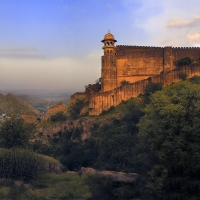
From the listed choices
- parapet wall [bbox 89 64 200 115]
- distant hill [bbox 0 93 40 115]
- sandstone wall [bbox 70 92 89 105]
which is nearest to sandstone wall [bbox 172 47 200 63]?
parapet wall [bbox 89 64 200 115]

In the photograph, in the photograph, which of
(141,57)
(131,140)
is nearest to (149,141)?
(131,140)

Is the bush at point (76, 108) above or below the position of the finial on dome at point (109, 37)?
below

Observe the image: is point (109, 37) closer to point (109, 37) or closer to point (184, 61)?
point (109, 37)

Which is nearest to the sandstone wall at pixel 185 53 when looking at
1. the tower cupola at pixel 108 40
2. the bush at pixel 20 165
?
the tower cupola at pixel 108 40

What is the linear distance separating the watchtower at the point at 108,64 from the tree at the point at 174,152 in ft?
60.4

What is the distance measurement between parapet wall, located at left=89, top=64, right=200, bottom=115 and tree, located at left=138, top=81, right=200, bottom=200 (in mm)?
15298

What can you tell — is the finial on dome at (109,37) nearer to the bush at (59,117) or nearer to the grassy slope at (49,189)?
the bush at (59,117)

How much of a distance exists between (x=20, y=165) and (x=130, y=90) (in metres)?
15.0

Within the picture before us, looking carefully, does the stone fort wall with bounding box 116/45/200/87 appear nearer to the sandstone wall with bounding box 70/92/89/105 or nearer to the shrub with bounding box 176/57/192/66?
the shrub with bounding box 176/57/192/66

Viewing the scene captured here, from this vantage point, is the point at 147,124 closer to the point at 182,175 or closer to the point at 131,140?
the point at 182,175

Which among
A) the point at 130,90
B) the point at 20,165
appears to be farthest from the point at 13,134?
the point at 130,90

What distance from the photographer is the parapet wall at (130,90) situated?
3262cm

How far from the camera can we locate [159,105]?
18422mm

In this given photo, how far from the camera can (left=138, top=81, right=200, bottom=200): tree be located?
1509 cm
